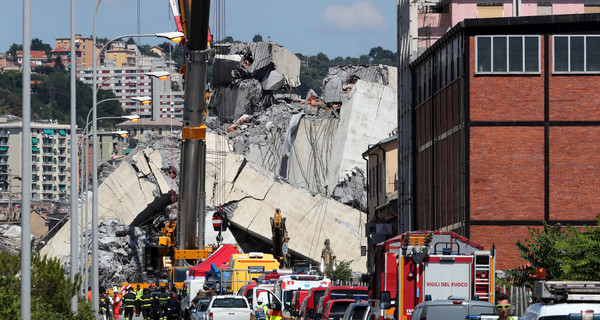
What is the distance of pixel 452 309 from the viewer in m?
19.6

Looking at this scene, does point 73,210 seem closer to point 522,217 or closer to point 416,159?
point 522,217

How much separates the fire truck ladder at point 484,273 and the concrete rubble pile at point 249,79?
96.4 m

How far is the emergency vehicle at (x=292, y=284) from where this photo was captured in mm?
36688

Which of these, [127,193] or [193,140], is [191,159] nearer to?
[193,140]

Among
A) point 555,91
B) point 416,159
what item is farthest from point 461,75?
point 416,159

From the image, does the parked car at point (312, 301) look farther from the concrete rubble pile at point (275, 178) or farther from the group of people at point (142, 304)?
the concrete rubble pile at point (275, 178)

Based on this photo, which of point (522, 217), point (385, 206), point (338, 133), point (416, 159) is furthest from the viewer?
point (338, 133)

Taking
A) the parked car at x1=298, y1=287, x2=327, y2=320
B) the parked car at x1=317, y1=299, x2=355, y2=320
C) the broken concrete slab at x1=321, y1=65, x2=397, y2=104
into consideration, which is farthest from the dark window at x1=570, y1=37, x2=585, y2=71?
the broken concrete slab at x1=321, y1=65, x2=397, y2=104

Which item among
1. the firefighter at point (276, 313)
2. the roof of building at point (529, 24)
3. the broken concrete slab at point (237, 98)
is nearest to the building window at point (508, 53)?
the roof of building at point (529, 24)

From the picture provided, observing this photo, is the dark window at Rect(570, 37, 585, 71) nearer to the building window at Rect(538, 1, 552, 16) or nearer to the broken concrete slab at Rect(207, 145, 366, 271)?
the building window at Rect(538, 1, 552, 16)

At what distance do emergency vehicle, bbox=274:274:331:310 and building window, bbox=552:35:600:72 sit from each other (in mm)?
18504

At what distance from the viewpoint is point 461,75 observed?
51812 mm

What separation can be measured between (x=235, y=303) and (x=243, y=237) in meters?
56.2

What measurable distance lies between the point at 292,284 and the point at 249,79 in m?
89.2
